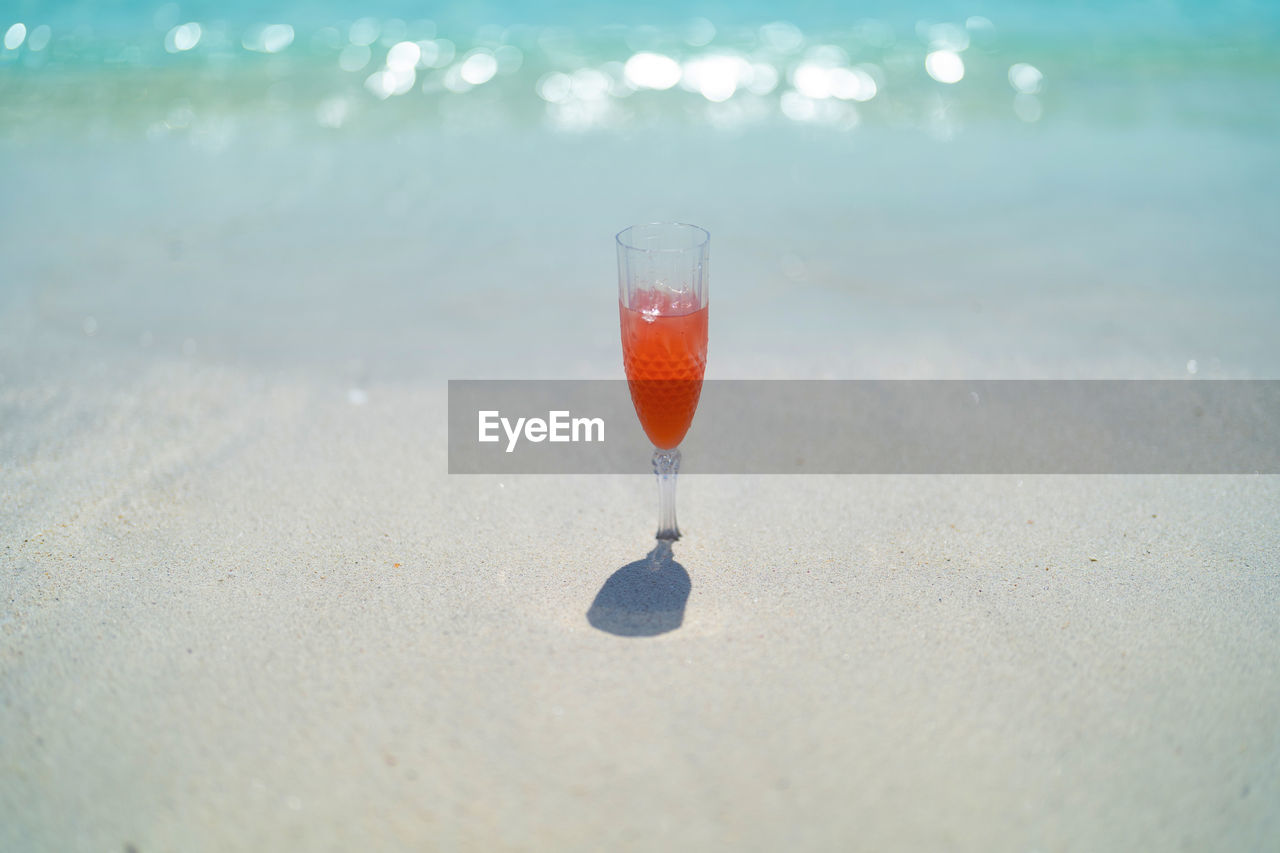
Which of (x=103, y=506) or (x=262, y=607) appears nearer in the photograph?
(x=262, y=607)

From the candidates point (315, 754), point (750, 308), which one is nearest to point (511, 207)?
point (750, 308)

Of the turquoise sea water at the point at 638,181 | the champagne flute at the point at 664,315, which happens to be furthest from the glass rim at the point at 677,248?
the turquoise sea water at the point at 638,181

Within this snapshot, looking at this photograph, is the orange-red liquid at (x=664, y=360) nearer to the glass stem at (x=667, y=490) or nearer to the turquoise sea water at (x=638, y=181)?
the glass stem at (x=667, y=490)

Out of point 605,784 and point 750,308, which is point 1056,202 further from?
point 605,784

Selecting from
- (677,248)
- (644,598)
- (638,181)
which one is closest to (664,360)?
(677,248)

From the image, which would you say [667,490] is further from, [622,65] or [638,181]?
[622,65]

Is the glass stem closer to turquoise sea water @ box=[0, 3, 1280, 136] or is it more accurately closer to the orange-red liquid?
the orange-red liquid
